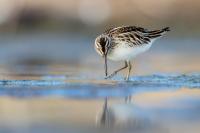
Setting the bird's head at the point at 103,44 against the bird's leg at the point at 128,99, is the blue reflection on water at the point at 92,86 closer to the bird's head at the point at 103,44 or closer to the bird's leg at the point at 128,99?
the bird's leg at the point at 128,99

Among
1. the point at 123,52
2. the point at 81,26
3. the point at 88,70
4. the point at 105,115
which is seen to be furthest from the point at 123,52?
the point at 81,26

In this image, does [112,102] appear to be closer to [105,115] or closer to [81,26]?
[105,115]

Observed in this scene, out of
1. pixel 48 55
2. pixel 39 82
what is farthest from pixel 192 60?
pixel 39 82

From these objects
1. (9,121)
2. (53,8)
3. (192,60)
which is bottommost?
(9,121)

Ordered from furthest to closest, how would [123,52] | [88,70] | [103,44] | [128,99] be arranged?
1. [88,70]
2. [123,52]
3. [103,44]
4. [128,99]

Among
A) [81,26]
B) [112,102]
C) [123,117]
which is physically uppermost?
[81,26]

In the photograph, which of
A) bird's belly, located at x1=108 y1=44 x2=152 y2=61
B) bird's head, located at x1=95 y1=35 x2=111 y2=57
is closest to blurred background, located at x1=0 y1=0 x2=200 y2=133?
bird's belly, located at x1=108 y1=44 x2=152 y2=61

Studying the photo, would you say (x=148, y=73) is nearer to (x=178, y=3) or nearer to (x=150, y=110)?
(x=150, y=110)

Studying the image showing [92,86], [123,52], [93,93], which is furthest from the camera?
[123,52]
